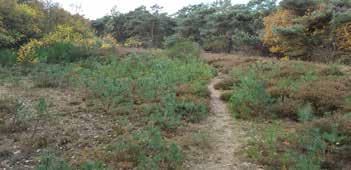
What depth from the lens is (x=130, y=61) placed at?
1792 cm

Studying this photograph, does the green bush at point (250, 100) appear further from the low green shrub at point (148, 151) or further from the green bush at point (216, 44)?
the green bush at point (216, 44)

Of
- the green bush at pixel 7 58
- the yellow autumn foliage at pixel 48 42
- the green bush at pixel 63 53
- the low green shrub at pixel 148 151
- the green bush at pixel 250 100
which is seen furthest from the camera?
the green bush at pixel 63 53

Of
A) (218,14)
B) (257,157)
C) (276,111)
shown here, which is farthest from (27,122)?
(218,14)

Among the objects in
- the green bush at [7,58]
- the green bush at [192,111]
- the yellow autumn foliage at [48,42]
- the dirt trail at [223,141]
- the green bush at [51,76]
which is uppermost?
the yellow autumn foliage at [48,42]

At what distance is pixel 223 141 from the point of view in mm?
9477

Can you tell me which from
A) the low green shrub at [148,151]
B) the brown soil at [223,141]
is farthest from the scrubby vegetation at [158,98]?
the brown soil at [223,141]

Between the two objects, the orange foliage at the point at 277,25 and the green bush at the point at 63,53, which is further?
the orange foliage at the point at 277,25

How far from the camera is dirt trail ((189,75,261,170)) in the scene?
26.8 ft

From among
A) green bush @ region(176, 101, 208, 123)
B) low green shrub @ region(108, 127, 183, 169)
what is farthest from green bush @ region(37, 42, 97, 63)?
low green shrub @ region(108, 127, 183, 169)

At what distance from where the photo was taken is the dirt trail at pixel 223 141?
8172 millimetres

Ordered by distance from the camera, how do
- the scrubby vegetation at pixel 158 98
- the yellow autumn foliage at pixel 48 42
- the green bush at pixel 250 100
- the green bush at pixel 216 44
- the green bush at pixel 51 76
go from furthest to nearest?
1. the green bush at pixel 216 44
2. the yellow autumn foliage at pixel 48 42
3. the green bush at pixel 51 76
4. the green bush at pixel 250 100
5. the scrubby vegetation at pixel 158 98

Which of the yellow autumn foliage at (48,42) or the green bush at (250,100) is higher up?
the yellow autumn foliage at (48,42)

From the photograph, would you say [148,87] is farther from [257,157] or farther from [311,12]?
[311,12]

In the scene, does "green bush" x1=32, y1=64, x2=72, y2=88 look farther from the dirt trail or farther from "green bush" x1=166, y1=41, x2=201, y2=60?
"green bush" x1=166, y1=41, x2=201, y2=60
